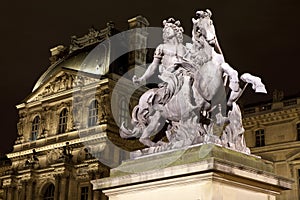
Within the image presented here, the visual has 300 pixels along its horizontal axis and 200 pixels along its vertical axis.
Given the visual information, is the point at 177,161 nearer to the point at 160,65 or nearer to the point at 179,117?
the point at 179,117

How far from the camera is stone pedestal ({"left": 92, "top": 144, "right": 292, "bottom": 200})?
6637 millimetres

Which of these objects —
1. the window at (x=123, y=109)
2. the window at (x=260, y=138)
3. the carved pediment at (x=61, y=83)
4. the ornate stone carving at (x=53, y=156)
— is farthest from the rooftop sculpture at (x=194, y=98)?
the carved pediment at (x=61, y=83)

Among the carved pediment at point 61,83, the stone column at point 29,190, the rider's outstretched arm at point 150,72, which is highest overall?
the carved pediment at point 61,83

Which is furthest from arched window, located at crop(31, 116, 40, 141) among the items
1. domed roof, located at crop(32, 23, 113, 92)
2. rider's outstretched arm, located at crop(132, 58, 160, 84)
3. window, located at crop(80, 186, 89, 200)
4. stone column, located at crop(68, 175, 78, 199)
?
rider's outstretched arm, located at crop(132, 58, 160, 84)

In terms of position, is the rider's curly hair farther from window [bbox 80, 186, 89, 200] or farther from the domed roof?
the domed roof

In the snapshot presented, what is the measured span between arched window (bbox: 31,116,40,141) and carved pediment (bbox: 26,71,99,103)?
1795 millimetres

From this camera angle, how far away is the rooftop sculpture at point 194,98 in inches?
294

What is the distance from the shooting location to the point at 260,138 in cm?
3822

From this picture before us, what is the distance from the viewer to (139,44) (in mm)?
47625

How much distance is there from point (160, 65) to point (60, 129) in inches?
1465

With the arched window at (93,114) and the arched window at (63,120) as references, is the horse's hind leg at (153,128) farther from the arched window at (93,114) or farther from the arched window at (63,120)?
the arched window at (63,120)

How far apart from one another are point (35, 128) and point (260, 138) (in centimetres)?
1973

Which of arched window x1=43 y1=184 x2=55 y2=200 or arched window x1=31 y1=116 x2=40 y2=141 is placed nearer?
arched window x1=43 y1=184 x2=55 y2=200

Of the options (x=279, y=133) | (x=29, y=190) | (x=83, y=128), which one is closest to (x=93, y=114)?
(x=83, y=128)
